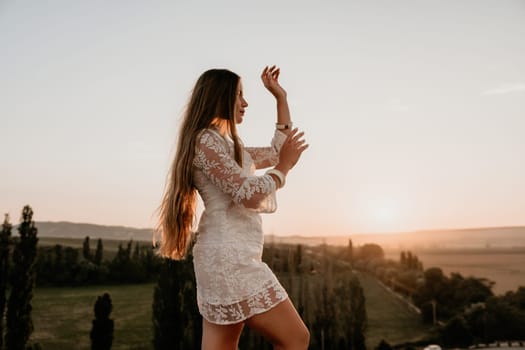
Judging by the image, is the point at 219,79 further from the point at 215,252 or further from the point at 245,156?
the point at 215,252

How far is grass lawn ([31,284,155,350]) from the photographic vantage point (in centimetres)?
1986

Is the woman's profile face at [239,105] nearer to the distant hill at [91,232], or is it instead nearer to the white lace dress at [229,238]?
the white lace dress at [229,238]

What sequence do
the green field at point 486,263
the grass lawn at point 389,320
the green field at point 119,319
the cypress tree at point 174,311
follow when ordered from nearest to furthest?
the cypress tree at point 174,311 → the green field at point 119,319 → the green field at point 486,263 → the grass lawn at point 389,320

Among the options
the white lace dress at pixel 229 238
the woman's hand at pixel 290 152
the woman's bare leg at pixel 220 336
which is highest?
the woman's hand at pixel 290 152

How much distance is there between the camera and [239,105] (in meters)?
1.81

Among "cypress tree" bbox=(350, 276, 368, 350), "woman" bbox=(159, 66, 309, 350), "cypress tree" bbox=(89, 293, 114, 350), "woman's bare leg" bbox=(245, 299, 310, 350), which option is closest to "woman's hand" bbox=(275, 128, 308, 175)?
"woman" bbox=(159, 66, 309, 350)

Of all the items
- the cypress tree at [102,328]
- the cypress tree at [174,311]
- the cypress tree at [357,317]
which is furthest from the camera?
the cypress tree at [357,317]

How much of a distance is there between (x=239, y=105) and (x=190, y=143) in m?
0.26

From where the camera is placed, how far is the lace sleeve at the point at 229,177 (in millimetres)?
1561

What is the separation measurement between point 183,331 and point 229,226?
15.3 m

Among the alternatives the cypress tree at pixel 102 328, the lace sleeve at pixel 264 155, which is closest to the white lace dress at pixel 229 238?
the lace sleeve at pixel 264 155

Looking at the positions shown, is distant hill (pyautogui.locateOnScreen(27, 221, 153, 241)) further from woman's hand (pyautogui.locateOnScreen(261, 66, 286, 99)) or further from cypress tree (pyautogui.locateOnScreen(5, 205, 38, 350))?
woman's hand (pyautogui.locateOnScreen(261, 66, 286, 99))

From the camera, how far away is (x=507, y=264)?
24125 mm

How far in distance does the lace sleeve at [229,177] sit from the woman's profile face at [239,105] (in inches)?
6.1
